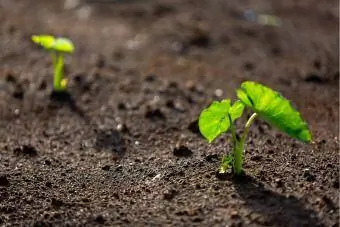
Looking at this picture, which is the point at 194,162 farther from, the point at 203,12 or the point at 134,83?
the point at 203,12

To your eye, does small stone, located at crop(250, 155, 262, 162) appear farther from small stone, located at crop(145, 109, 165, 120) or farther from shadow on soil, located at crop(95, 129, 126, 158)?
small stone, located at crop(145, 109, 165, 120)

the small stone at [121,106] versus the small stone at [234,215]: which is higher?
the small stone at [234,215]

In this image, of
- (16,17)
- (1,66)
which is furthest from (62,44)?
(16,17)

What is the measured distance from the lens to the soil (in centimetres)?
224

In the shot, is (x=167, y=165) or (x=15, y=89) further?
(x=15, y=89)

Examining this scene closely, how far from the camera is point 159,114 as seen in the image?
322 cm

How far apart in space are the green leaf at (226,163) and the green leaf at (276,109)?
0.83 ft

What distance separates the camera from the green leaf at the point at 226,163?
92.0 inches

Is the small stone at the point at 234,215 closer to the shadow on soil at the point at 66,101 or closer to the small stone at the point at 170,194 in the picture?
the small stone at the point at 170,194

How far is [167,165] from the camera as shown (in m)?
2.60

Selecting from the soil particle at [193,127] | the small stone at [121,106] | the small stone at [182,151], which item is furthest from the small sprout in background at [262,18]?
the small stone at [182,151]

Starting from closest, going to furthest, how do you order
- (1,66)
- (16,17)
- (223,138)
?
1. (223,138)
2. (1,66)
3. (16,17)

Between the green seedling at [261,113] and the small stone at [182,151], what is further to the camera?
the small stone at [182,151]

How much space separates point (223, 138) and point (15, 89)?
1.33 metres
